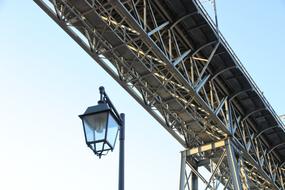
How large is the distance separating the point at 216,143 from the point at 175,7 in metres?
6.08

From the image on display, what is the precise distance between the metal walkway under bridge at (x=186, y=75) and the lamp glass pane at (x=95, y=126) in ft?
25.9

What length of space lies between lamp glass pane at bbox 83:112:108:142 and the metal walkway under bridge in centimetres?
789

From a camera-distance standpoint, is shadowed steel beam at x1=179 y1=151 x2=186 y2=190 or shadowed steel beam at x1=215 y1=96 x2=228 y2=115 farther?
shadowed steel beam at x1=179 y1=151 x2=186 y2=190

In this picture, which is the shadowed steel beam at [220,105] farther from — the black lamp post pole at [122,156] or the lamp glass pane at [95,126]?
the lamp glass pane at [95,126]

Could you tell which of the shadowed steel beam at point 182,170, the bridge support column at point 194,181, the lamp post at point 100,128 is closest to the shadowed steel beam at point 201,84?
the shadowed steel beam at point 182,170

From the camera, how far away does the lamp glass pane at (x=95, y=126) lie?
761cm

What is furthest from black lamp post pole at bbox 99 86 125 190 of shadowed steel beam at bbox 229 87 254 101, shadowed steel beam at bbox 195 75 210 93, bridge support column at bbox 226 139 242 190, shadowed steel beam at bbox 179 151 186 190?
shadowed steel beam at bbox 229 87 254 101

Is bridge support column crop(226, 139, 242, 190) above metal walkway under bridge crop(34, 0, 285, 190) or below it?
below

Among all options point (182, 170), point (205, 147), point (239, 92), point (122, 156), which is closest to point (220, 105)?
point (239, 92)

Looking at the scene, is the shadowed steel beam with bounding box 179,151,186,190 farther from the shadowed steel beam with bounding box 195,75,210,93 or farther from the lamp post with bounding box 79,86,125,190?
the lamp post with bounding box 79,86,125,190

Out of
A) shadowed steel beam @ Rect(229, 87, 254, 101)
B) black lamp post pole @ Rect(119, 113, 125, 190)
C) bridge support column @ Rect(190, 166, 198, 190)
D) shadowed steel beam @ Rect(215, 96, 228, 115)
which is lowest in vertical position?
black lamp post pole @ Rect(119, 113, 125, 190)

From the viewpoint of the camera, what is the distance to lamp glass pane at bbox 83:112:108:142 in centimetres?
761

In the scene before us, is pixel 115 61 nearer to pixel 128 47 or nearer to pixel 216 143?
pixel 128 47

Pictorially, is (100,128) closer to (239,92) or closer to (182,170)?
(182,170)
